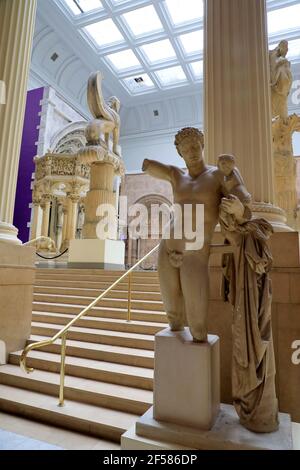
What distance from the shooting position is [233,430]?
6.81ft

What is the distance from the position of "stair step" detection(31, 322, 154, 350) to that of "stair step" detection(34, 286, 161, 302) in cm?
109

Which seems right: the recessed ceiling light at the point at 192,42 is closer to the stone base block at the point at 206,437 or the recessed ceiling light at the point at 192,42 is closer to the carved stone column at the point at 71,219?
the carved stone column at the point at 71,219

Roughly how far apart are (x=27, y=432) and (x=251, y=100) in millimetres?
3897

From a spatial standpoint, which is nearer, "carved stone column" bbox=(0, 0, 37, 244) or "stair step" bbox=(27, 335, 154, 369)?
"stair step" bbox=(27, 335, 154, 369)

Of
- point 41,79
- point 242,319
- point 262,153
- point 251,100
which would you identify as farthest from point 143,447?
point 41,79

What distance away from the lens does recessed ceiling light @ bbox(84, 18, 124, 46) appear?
43.8 feet

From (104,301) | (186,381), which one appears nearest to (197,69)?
(104,301)

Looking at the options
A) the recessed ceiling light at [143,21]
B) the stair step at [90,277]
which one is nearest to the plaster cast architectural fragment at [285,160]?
the stair step at [90,277]

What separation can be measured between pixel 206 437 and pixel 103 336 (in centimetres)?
238

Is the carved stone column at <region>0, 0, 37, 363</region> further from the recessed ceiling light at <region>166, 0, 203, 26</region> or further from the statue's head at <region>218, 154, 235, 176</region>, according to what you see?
the recessed ceiling light at <region>166, 0, 203, 26</region>

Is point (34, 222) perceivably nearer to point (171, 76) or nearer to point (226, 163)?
point (171, 76)

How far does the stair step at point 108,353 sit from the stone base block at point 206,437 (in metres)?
1.32

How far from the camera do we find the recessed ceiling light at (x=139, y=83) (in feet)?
53.4

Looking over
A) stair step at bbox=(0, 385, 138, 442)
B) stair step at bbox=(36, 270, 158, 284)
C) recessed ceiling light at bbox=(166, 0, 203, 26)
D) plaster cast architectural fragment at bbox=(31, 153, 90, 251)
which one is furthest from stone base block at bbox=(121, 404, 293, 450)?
recessed ceiling light at bbox=(166, 0, 203, 26)
